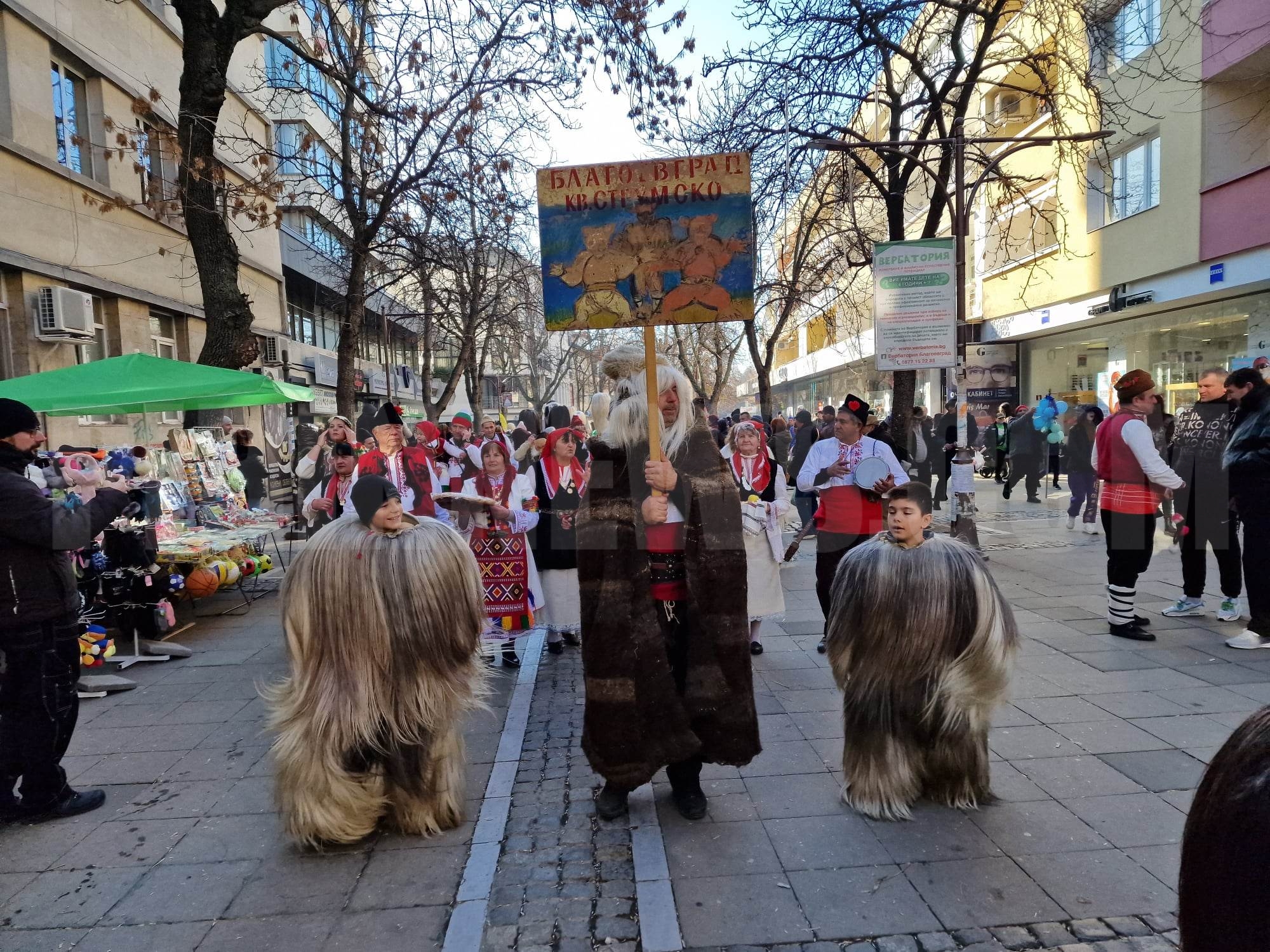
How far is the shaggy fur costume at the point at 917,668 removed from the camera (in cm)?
333

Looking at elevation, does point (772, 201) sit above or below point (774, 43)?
below

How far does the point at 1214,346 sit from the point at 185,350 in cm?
2135

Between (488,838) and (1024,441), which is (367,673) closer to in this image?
(488,838)

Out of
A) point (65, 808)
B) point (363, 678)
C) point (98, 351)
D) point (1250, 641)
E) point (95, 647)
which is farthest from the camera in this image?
point (98, 351)

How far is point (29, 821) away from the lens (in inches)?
148

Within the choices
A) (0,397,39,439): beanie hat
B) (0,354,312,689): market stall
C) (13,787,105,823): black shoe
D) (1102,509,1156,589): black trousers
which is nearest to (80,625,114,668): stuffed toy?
(0,354,312,689): market stall

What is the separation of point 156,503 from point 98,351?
36.1 ft

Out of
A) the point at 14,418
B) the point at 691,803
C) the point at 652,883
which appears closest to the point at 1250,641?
the point at 691,803

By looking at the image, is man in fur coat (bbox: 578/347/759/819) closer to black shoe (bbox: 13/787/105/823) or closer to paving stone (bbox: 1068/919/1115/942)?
paving stone (bbox: 1068/919/1115/942)

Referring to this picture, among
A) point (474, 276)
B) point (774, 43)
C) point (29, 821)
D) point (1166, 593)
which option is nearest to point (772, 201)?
point (774, 43)

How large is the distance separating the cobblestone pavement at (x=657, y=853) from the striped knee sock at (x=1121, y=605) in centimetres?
100

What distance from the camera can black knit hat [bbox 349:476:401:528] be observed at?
3.41m

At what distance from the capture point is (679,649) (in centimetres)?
368

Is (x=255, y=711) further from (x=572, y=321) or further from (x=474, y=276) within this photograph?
(x=474, y=276)
